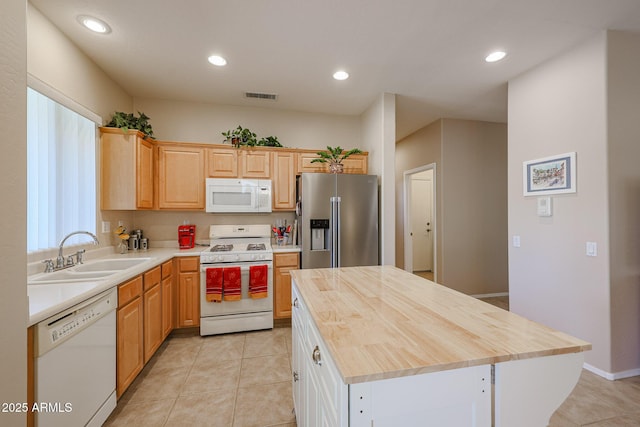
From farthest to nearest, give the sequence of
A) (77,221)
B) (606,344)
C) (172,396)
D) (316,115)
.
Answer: (316,115) < (77,221) < (606,344) < (172,396)

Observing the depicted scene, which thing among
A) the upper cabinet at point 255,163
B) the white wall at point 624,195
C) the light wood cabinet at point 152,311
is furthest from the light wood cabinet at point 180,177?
the white wall at point 624,195

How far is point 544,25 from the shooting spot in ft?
6.88

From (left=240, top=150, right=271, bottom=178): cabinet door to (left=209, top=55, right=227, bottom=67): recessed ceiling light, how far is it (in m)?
1.02

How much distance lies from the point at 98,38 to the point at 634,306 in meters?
5.02

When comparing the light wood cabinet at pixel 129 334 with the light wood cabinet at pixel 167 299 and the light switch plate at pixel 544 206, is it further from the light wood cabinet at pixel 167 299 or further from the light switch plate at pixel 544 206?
the light switch plate at pixel 544 206

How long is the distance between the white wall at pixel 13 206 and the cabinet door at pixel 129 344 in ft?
3.38

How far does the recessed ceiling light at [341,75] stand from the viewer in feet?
9.34

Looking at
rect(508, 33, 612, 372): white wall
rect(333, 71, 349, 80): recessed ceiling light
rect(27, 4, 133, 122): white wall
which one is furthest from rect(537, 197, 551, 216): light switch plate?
rect(27, 4, 133, 122): white wall

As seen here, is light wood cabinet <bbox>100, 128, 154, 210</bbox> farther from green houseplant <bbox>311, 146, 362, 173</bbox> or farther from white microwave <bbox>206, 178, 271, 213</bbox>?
green houseplant <bbox>311, 146, 362, 173</bbox>

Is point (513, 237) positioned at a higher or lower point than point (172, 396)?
higher

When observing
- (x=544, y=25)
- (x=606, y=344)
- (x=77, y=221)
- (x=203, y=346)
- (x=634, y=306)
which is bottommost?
(x=203, y=346)

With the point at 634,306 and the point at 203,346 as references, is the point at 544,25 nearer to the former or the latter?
the point at 634,306

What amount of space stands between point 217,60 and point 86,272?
7.16 ft

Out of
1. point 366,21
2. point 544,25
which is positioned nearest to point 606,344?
point 544,25
